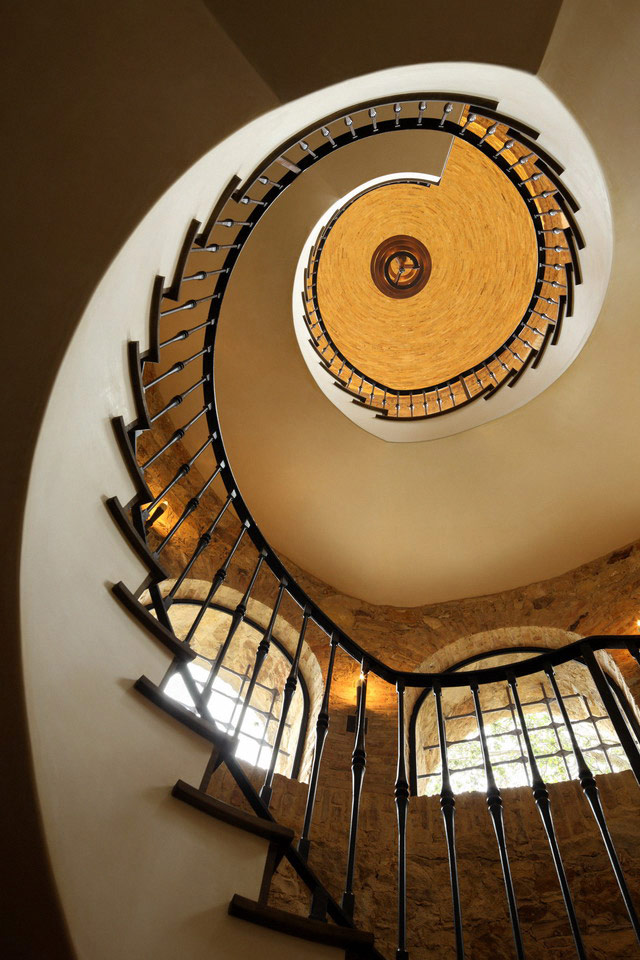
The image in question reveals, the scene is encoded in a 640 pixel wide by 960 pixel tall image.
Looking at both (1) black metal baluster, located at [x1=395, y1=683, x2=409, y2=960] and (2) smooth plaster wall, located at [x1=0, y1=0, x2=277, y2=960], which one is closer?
(2) smooth plaster wall, located at [x1=0, y1=0, x2=277, y2=960]

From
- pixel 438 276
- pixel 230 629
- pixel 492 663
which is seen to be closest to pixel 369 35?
pixel 230 629

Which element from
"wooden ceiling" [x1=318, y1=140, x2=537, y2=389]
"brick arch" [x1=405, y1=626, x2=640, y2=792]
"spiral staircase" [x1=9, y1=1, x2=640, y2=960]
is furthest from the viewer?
"wooden ceiling" [x1=318, y1=140, x2=537, y2=389]

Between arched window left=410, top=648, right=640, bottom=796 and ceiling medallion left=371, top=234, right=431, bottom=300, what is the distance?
6.58 metres

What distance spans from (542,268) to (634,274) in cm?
126

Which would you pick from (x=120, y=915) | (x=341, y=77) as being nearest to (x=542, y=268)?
(x=341, y=77)

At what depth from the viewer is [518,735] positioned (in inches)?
197

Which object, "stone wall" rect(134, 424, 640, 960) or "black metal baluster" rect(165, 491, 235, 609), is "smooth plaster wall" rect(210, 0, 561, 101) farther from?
"stone wall" rect(134, 424, 640, 960)

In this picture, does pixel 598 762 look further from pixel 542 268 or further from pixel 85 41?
pixel 85 41

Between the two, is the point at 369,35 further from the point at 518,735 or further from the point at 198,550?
the point at 518,735

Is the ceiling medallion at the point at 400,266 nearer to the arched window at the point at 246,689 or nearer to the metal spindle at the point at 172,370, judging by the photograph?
the arched window at the point at 246,689

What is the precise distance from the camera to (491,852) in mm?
3969

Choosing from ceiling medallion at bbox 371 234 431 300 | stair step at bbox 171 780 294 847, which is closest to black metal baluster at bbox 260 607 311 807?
stair step at bbox 171 780 294 847

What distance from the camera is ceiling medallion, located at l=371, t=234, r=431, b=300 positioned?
9.76m

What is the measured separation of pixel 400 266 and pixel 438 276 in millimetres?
681
